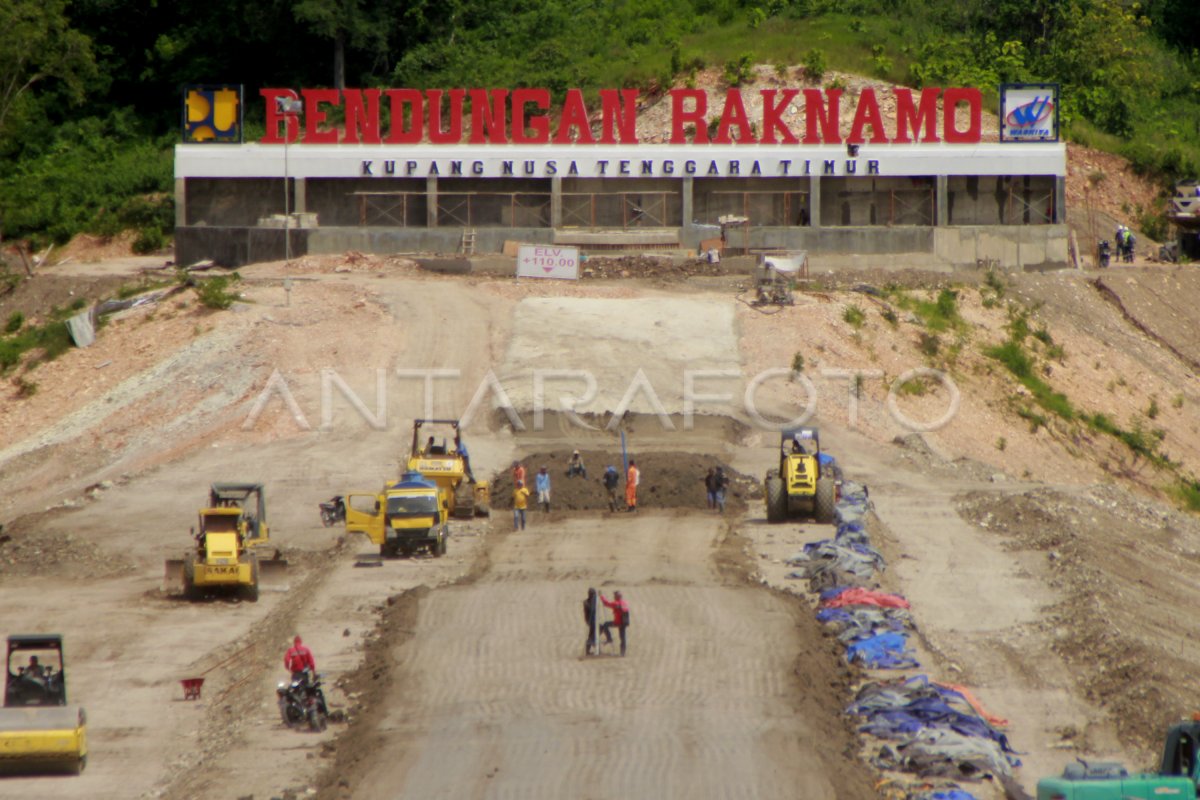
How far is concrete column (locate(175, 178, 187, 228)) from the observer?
229 ft

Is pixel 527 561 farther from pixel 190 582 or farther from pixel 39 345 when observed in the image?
pixel 39 345

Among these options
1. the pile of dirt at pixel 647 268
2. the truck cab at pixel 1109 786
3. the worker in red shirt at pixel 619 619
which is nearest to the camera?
the truck cab at pixel 1109 786

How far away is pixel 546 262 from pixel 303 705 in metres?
38.7

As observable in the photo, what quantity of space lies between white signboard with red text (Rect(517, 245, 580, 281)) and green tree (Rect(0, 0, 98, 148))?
23.0 m

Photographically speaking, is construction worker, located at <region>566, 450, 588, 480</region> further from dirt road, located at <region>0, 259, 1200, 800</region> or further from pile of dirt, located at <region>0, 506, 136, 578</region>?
pile of dirt, located at <region>0, 506, 136, 578</region>

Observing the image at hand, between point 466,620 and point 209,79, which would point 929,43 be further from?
point 466,620

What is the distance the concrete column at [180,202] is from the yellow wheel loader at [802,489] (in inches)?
1450

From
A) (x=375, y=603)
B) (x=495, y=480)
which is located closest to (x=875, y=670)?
(x=375, y=603)

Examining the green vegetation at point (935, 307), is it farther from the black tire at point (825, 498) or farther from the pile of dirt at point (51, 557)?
the pile of dirt at point (51, 557)

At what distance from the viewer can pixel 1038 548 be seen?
1458 inches

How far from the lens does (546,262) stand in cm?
6203

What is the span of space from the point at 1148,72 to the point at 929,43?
11.0 metres

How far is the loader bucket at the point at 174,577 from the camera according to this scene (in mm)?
34344

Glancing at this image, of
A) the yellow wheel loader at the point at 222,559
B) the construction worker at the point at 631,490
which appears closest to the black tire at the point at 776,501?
the construction worker at the point at 631,490
